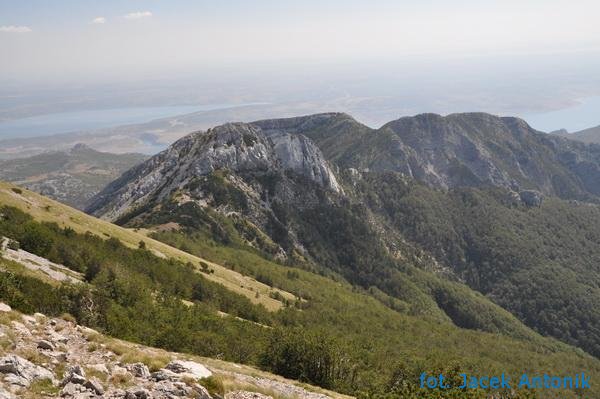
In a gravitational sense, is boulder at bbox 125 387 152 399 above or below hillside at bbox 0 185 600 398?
above

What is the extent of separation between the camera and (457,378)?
5109 centimetres

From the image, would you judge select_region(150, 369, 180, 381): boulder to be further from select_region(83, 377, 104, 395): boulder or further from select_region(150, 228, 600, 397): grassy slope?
select_region(150, 228, 600, 397): grassy slope

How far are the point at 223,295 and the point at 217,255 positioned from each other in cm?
5836

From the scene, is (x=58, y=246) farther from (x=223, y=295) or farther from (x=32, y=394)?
(x=32, y=394)

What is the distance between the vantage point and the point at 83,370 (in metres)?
24.3

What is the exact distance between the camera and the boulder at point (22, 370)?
21.6 meters

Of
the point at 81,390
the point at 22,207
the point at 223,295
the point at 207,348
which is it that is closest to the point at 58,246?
the point at 22,207

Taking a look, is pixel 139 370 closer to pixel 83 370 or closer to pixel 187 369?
pixel 187 369

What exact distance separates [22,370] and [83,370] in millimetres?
3127

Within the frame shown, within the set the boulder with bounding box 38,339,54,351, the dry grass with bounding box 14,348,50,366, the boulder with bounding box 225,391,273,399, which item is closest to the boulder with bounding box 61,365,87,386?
the dry grass with bounding box 14,348,50,366

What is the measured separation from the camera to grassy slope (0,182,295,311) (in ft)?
319

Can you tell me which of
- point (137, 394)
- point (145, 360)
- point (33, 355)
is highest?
point (33, 355)

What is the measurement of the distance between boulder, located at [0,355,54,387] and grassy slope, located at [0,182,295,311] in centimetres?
8057

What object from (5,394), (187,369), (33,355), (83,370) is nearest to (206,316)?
(187,369)
